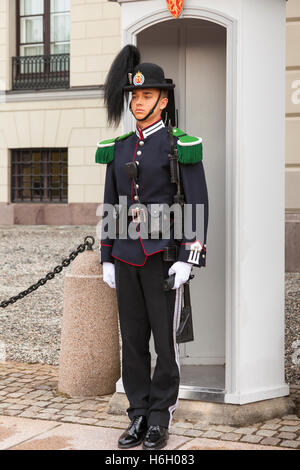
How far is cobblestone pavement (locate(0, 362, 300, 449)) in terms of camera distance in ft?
13.3

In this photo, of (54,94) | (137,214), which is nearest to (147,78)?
(137,214)

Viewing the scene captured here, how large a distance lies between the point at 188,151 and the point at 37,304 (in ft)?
16.4

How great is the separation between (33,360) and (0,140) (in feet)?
42.9

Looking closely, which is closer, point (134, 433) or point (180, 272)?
point (180, 272)

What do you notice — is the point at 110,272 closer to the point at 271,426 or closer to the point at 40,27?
the point at 271,426

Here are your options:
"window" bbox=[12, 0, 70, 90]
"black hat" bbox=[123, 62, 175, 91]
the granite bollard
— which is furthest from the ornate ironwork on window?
"black hat" bbox=[123, 62, 175, 91]

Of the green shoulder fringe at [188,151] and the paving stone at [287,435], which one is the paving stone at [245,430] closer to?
the paving stone at [287,435]

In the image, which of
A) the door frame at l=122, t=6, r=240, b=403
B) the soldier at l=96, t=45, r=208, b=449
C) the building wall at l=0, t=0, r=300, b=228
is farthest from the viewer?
the building wall at l=0, t=0, r=300, b=228

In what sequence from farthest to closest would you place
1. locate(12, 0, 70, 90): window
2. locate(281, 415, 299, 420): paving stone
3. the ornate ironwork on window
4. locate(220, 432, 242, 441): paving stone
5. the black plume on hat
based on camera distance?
locate(12, 0, 70, 90): window → the ornate ironwork on window → locate(281, 415, 299, 420): paving stone → the black plume on hat → locate(220, 432, 242, 441): paving stone

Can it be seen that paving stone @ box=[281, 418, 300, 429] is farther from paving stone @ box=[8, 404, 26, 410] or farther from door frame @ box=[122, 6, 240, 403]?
paving stone @ box=[8, 404, 26, 410]

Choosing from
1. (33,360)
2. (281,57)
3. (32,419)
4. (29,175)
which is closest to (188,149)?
(281,57)

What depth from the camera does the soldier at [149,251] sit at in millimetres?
3889

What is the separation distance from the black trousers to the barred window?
1433 centimetres

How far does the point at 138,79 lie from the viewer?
395 centimetres
